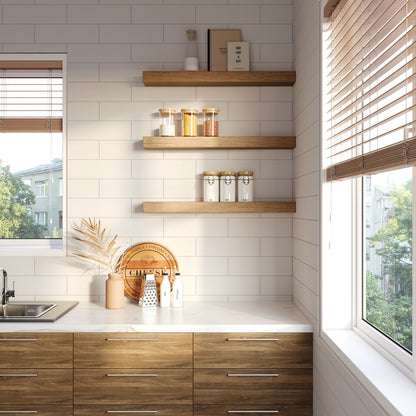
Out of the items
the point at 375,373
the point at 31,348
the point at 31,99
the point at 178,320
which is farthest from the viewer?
the point at 31,99

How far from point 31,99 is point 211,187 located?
1356mm

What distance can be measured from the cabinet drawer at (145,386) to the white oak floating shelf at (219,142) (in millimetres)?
1292

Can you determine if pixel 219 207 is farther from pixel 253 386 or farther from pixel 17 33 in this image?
pixel 17 33

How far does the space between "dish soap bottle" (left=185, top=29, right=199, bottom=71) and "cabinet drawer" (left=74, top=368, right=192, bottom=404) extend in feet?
5.83

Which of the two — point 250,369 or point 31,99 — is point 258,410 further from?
point 31,99

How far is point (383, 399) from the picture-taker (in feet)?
4.49

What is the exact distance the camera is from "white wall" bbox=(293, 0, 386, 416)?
1972mm

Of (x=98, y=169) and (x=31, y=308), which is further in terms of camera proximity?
(x=98, y=169)

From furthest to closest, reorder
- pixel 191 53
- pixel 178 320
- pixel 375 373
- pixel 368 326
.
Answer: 1. pixel 191 53
2. pixel 178 320
3. pixel 368 326
4. pixel 375 373

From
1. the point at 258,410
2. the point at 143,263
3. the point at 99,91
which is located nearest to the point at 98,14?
the point at 99,91

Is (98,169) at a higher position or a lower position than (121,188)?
higher

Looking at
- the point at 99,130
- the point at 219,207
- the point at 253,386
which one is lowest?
the point at 253,386

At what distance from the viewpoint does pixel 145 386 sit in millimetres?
2371

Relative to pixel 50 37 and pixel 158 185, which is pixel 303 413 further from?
pixel 50 37
